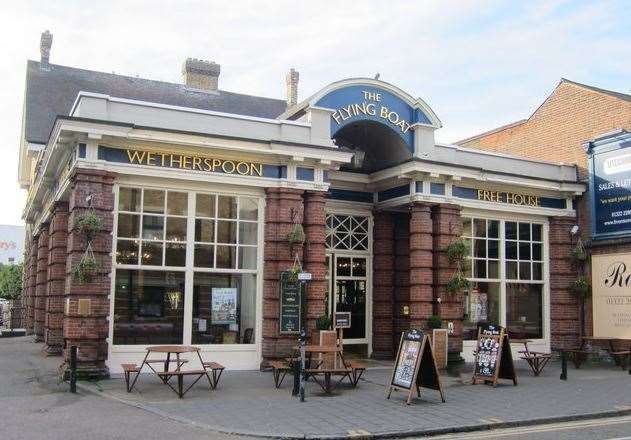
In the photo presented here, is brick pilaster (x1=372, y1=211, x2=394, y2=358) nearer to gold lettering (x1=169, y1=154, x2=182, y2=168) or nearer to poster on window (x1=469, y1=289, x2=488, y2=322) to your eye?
poster on window (x1=469, y1=289, x2=488, y2=322)

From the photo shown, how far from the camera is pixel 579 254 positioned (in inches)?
725

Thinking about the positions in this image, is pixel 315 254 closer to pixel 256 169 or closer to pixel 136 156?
pixel 256 169

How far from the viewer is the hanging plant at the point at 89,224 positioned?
12617mm

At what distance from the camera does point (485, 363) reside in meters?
13.4

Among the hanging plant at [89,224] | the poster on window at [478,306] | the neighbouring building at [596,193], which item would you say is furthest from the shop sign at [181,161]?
the neighbouring building at [596,193]

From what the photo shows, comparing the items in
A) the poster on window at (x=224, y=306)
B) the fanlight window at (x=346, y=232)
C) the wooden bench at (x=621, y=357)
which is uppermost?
the fanlight window at (x=346, y=232)

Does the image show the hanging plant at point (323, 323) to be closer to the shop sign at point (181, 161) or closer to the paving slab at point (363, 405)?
the paving slab at point (363, 405)

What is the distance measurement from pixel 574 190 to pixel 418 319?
6.21 metres

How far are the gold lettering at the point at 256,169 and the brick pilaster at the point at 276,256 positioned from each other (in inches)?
16.7

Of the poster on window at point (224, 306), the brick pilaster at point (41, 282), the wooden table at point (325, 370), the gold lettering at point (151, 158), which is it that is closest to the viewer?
the wooden table at point (325, 370)

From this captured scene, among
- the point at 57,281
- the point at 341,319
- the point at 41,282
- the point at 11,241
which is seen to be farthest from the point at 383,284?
the point at 11,241

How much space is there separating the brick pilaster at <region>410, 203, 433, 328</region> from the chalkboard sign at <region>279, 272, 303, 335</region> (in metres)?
3.15

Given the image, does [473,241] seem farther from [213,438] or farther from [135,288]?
[213,438]

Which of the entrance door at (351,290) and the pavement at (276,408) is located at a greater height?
the entrance door at (351,290)
